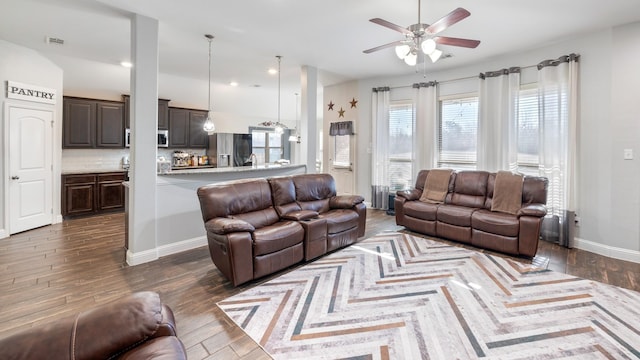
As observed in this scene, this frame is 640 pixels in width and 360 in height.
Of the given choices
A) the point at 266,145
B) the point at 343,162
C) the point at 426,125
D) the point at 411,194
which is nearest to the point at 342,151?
the point at 343,162

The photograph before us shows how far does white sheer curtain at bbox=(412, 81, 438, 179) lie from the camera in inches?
226

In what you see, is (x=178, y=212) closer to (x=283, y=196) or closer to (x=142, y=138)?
(x=142, y=138)

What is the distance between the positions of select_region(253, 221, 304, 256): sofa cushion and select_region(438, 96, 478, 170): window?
3.66 m

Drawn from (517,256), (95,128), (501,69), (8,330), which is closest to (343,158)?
(501,69)

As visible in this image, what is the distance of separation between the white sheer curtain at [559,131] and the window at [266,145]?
22.5 ft

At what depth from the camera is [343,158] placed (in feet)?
23.5

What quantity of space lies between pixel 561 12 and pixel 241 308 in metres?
4.64

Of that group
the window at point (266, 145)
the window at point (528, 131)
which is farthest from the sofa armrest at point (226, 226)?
the window at point (266, 145)

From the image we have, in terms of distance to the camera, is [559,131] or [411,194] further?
[411,194]

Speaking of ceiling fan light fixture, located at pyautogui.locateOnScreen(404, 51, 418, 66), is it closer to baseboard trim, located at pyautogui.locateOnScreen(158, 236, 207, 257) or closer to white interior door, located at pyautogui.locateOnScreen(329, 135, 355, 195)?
baseboard trim, located at pyautogui.locateOnScreen(158, 236, 207, 257)

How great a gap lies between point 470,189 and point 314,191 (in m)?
2.56

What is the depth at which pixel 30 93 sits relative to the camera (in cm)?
470

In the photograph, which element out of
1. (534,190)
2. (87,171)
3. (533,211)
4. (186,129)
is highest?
(186,129)

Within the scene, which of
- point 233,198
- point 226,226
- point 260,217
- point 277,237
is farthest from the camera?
point 260,217
